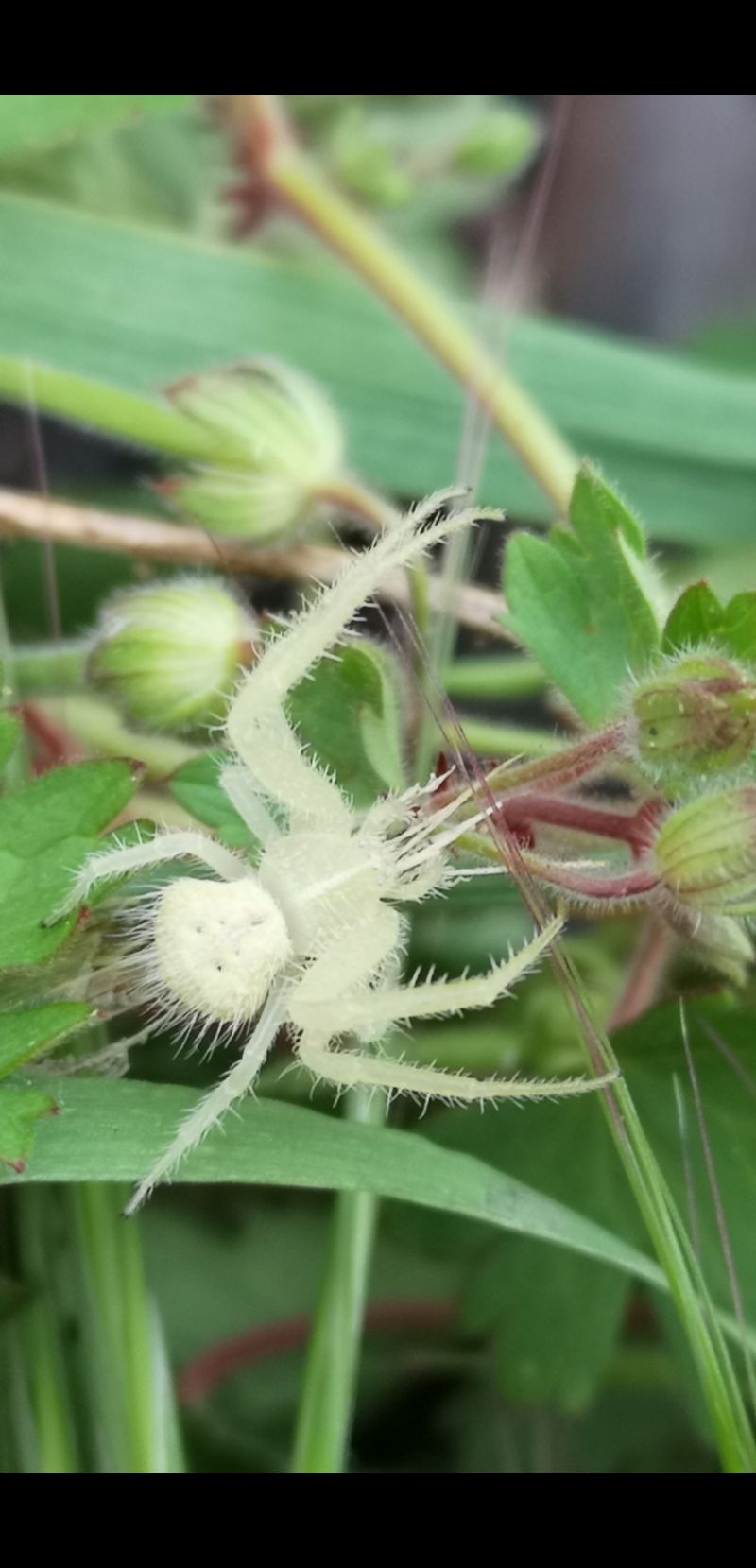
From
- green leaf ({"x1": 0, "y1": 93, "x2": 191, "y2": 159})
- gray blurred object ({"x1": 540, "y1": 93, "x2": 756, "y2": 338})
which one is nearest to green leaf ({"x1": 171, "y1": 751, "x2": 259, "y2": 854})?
green leaf ({"x1": 0, "y1": 93, "x2": 191, "y2": 159})

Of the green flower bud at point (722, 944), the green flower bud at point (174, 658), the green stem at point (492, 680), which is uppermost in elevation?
the green flower bud at point (174, 658)

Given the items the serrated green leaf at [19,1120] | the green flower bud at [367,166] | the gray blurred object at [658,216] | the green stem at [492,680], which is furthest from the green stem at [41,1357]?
the gray blurred object at [658,216]

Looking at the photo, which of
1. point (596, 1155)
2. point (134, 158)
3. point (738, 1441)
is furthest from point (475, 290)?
point (738, 1441)

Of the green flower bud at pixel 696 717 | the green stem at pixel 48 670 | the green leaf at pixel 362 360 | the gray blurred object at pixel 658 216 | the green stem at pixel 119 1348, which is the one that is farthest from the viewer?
the gray blurred object at pixel 658 216

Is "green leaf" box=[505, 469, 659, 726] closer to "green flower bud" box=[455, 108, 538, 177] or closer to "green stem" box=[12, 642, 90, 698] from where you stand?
"green stem" box=[12, 642, 90, 698]

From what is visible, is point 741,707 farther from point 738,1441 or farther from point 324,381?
point 324,381

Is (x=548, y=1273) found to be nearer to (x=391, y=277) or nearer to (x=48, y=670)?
(x=48, y=670)

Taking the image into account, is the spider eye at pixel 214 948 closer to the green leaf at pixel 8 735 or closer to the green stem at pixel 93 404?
the green leaf at pixel 8 735

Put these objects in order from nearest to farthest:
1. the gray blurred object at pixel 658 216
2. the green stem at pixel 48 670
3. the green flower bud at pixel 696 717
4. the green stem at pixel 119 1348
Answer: the green flower bud at pixel 696 717 → the green stem at pixel 119 1348 → the green stem at pixel 48 670 → the gray blurred object at pixel 658 216
